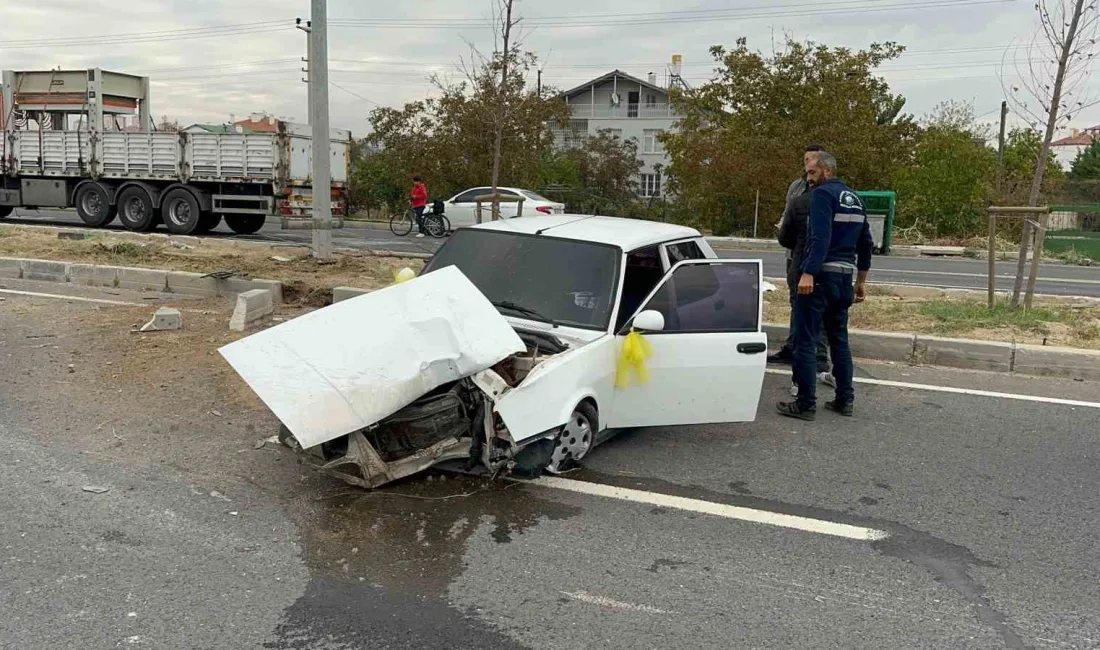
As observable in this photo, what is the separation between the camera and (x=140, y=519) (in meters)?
4.07

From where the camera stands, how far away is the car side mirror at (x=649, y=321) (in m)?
4.82

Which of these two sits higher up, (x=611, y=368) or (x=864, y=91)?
(x=864, y=91)

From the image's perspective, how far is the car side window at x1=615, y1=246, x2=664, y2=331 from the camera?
5.13 metres

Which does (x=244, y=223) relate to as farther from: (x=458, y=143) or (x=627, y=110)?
(x=627, y=110)

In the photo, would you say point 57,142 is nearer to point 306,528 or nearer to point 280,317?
point 280,317

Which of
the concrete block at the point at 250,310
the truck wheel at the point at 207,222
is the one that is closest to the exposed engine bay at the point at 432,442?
the concrete block at the point at 250,310

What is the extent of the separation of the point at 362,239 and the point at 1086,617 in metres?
17.9

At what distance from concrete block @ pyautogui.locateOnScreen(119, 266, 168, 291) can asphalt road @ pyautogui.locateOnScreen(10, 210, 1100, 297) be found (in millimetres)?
6335

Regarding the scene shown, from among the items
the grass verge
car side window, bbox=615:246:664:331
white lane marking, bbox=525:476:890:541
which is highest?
car side window, bbox=615:246:664:331

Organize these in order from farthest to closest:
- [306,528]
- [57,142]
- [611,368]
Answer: [57,142]
[611,368]
[306,528]

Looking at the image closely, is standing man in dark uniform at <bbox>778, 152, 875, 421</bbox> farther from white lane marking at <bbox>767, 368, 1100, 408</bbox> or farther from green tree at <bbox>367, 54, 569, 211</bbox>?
green tree at <bbox>367, 54, 569, 211</bbox>

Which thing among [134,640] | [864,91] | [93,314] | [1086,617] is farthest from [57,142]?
[864,91]

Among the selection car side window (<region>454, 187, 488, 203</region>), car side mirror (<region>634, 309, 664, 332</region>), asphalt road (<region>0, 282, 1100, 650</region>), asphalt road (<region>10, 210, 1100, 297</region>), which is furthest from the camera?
car side window (<region>454, 187, 488, 203</region>)

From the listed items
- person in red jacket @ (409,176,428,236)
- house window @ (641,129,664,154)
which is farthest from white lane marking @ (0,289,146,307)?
house window @ (641,129,664,154)
